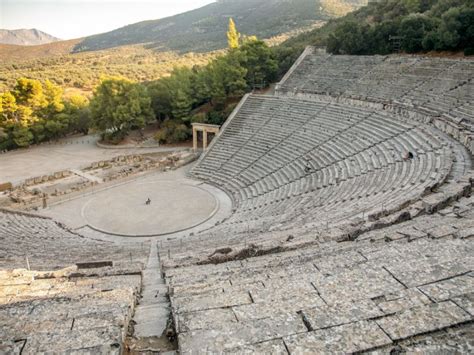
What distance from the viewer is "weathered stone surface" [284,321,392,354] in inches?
153

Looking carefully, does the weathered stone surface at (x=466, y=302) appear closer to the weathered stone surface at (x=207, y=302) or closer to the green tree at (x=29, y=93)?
the weathered stone surface at (x=207, y=302)

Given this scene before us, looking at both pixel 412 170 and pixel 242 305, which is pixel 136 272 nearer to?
pixel 242 305

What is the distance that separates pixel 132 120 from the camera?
36.5 m

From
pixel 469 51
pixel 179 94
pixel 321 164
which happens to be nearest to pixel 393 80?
pixel 469 51

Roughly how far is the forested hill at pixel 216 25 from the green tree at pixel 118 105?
5182cm

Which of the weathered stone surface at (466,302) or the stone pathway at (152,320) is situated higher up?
the weathered stone surface at (466,302)

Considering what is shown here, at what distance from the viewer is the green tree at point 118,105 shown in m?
36.0

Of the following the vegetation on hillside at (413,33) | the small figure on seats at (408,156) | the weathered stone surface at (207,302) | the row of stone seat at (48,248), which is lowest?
the row of stone seat at (48,248)

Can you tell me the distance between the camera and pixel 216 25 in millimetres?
119625

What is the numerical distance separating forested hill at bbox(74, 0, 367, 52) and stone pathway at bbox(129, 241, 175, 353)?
8006 cm

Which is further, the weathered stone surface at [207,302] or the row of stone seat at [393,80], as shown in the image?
the row of stone seat at [393,80]

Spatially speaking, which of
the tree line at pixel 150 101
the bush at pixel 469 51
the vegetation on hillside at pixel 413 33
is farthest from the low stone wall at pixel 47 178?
the bush at pixel 469 51

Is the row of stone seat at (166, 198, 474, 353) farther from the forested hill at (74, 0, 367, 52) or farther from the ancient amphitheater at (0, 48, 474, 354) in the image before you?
the forested hill at (74, 0, 367, 52)

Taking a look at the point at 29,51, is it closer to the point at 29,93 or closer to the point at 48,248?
the point at 29,93
